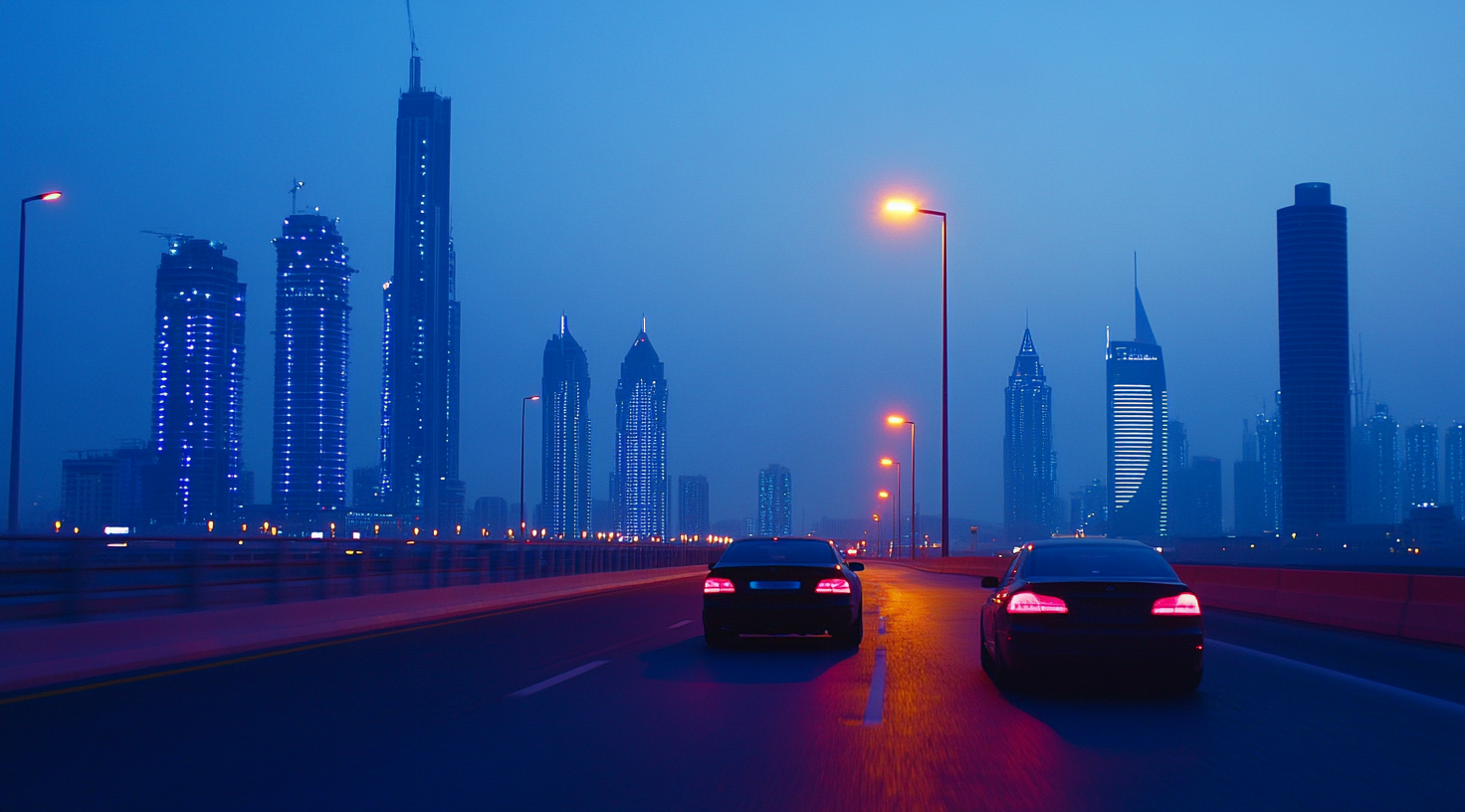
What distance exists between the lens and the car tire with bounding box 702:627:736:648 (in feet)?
51.0

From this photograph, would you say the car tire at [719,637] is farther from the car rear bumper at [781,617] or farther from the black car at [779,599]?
the car rear bumper at [781,617]

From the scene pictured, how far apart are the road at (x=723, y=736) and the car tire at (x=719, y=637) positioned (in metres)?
0.80

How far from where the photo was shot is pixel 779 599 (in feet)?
49.8

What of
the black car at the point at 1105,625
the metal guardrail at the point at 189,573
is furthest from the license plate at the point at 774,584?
the metal guardrail at the point at 189,573

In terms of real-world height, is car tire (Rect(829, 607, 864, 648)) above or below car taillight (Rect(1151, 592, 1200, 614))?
below

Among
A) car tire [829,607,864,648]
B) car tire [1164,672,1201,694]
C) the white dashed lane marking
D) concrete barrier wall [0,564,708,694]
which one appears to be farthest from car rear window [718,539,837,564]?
concrete barrier wall [0,564,708,694]

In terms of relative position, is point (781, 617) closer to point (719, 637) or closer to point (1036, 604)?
point (719, 637)

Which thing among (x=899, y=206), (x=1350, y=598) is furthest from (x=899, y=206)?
(x=1350, y=598)

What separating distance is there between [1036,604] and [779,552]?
6020 millimetres

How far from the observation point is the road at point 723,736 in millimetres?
6738

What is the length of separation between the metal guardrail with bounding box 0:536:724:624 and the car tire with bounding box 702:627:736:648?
6.14 meters

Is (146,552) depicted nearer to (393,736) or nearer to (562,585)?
(393,736)

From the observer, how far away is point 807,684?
1191 cm

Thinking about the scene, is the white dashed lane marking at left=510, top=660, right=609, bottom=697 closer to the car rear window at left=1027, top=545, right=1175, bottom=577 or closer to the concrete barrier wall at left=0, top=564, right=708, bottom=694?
the car rear window at left=1027, top=545, right=1175, bottom=577
